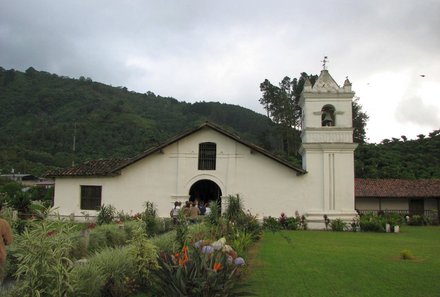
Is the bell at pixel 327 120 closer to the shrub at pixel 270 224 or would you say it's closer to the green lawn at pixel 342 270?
the shrub at pixel 270 224

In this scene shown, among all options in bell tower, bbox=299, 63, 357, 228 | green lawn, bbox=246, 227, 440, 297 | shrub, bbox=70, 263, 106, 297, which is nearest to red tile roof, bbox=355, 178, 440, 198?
bell tower, bbox=299, 63, 357, 228

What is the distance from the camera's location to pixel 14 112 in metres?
65.5

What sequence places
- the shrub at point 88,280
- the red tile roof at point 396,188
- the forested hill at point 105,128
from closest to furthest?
the shrub at point 88,280
the red tile roof at point 396,188
the forested hill at point 105,128

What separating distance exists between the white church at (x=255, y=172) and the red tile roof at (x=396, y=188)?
10148 mm

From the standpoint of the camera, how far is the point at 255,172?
22.5m

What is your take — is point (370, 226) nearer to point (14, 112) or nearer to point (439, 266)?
point (439, 266)

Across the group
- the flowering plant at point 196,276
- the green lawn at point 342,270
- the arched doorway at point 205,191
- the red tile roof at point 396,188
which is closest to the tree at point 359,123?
the red tile roof at point 396,188

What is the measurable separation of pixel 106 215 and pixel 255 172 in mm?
7095

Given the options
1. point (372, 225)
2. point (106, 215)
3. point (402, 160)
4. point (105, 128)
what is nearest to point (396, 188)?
point (372, 225)

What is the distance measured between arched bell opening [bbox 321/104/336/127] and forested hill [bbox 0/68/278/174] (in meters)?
23.3

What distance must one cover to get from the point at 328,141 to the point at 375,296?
15.1 metres

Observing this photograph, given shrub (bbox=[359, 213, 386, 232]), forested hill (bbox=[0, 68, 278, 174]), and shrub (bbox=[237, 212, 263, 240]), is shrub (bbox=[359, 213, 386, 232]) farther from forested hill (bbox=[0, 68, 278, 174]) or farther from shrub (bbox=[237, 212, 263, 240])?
forested hill (bbox=[0, 68, 278, 174])

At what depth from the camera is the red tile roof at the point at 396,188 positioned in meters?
31.2

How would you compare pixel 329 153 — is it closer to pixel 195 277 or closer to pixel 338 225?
pixel 338 225
